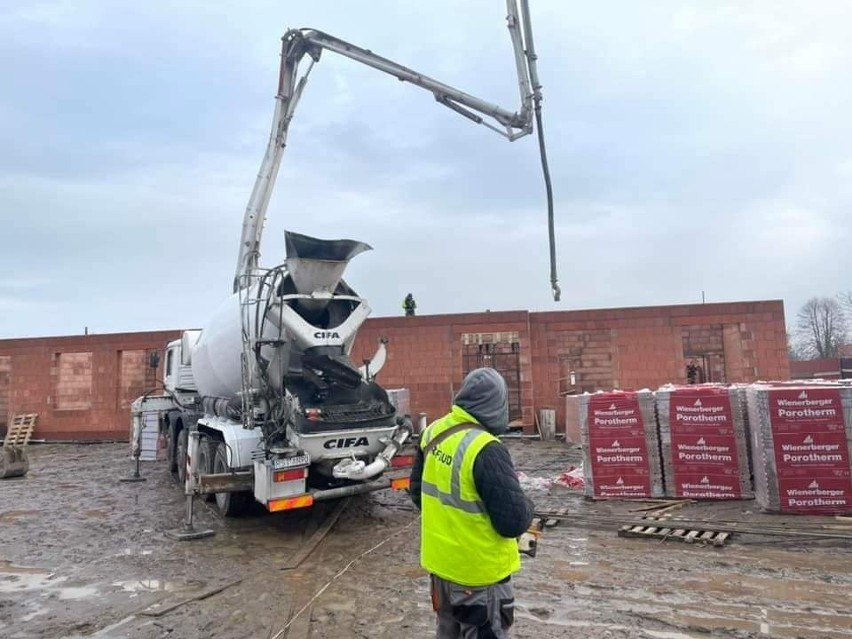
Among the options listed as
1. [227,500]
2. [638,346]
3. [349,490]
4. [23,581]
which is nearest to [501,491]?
[349,490]

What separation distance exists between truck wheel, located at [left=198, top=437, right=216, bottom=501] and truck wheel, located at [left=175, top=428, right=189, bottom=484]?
187cm

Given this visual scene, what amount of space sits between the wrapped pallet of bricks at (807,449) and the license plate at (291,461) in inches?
206

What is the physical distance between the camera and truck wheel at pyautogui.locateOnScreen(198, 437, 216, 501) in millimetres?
8383

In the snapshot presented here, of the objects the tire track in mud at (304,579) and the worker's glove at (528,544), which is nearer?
the worker's glove at (528,544)

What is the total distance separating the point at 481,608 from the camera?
2.51m

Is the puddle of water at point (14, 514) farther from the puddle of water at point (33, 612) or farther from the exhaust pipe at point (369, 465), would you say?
the exhaust pipe at point (369, 465)

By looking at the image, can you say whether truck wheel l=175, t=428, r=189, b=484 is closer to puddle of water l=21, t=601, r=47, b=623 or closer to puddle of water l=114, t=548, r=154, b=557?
puddle of water l=114, t=548, r=154, b=557

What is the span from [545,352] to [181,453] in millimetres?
9763

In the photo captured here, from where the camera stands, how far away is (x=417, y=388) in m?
16.9

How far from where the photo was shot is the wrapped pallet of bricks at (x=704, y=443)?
7480mm

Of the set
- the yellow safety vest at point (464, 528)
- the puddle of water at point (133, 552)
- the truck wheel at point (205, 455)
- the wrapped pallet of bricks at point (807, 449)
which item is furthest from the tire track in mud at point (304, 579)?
the wrapped pallet of bricks at point (807, 449)

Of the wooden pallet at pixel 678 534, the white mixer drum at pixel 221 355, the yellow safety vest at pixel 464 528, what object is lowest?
the wooden pallet at pixel 678 534

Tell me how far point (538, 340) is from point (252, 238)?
870 centimetres

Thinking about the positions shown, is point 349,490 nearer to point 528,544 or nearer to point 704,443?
point 528,544
